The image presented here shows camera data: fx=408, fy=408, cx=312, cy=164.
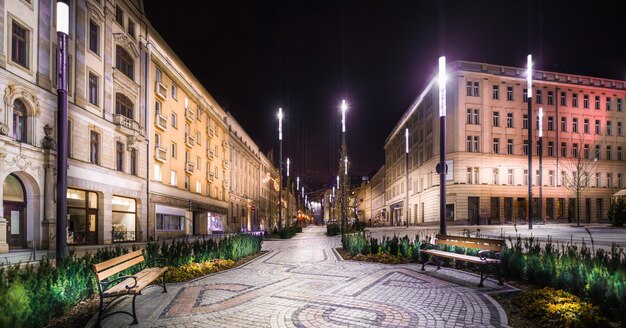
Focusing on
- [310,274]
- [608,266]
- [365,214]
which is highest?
[608,266]

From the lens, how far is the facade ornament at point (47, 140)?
66.2 feet

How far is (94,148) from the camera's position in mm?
25188

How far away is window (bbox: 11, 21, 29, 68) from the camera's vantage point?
18688 millimetres

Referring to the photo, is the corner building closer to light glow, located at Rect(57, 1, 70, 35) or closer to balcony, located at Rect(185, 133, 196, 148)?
balcony, located at Rect(185, 133, 196, 148)

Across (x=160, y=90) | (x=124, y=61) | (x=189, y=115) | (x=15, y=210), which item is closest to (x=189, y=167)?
(x=189, y=115)

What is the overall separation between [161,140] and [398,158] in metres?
52.7

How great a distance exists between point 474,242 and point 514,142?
47348 millimetres

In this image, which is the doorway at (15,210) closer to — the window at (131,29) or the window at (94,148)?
the window at (94,148)

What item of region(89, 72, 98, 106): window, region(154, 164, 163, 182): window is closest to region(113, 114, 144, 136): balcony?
region(89, 72, 98, 106): window

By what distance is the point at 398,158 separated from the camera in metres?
79.1

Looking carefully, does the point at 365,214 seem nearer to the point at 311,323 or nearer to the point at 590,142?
the point at 590,142

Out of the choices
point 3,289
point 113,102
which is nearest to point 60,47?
point 3,289

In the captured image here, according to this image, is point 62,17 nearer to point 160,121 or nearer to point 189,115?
point 160,121

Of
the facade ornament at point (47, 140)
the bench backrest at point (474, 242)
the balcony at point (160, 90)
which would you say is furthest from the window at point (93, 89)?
the bench backrest at point (474, 242)
